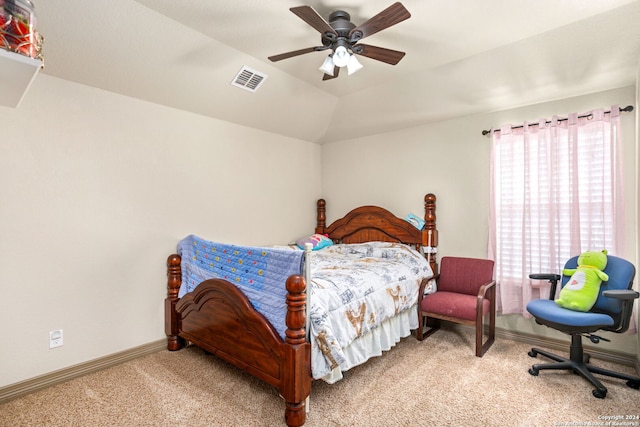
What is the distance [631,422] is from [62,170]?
4.16 meters

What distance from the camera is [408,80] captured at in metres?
3.28

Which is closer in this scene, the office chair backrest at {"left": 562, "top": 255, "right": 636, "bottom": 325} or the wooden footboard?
the wooden footboard

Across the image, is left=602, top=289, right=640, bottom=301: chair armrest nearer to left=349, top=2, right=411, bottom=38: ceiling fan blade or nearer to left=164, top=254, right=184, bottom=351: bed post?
left=349, top=2, right=411, bottom=38: ceiling fan blade

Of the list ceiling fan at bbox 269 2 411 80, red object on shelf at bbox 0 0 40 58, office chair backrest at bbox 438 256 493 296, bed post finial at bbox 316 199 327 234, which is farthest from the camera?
bed post finial at bbox 316 199 327 234

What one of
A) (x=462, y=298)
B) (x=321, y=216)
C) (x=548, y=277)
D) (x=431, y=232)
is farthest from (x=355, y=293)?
(x=321, y=216)

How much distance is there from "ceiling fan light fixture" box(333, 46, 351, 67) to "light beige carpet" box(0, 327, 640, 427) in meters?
2.24

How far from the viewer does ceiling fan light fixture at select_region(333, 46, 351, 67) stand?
6.87 ft

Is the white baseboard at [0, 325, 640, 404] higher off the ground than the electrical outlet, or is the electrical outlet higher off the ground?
the electrical outlet

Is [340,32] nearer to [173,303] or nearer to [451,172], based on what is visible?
[451,172]

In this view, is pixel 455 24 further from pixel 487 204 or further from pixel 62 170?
pixel 62 170

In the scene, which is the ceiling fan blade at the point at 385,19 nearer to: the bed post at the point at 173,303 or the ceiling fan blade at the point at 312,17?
the ceiling fan blade at the point at 312,17

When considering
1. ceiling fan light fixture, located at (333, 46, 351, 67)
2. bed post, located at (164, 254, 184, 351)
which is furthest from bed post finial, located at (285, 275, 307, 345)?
bed post, located at (164, 254, 184, 351)

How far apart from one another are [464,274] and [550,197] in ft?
3.49

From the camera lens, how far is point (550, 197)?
2990 mm
